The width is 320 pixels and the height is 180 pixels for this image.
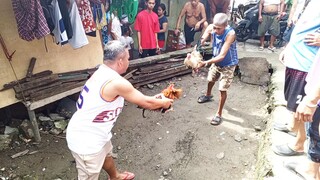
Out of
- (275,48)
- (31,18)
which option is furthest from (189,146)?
(275,48)

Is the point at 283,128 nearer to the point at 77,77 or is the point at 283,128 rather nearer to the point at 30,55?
the point at 77,77

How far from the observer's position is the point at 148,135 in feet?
15.7

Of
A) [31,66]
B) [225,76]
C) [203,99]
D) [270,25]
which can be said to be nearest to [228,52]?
[225,76]

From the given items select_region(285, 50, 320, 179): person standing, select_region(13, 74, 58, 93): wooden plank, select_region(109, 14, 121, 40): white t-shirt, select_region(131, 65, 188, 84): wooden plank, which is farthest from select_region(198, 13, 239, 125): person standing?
select_region(13, 74, 58, 93): wooden plank

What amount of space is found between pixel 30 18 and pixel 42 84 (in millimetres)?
1302

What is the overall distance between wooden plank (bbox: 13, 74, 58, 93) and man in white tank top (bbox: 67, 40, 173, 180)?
209 cm

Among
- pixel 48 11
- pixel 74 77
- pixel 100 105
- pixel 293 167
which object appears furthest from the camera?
pixel 74 77

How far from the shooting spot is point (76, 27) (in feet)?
14.2

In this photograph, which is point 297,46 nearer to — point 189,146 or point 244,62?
point 189,146

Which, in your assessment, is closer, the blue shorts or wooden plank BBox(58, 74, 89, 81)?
the blue shorts

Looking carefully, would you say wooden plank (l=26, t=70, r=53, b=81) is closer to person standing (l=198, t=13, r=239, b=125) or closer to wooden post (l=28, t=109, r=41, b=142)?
wooden post (l=28, t=109, r=41, b=142)

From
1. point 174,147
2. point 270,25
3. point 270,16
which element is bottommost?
point 174,147

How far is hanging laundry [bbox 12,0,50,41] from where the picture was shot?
3.61 m

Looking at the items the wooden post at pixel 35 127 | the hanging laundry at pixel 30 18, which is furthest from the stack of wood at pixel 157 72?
the hanging laundry at pixel 30 18
